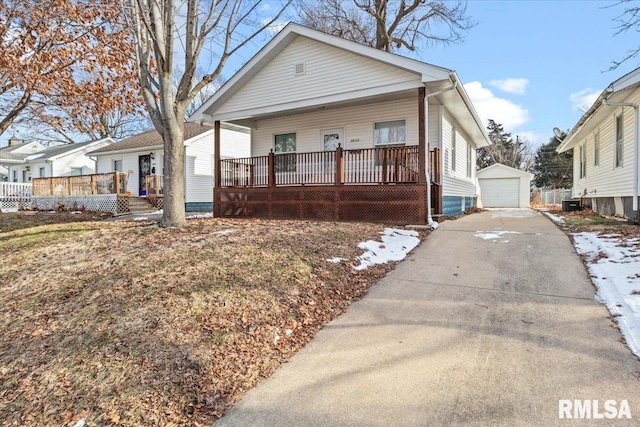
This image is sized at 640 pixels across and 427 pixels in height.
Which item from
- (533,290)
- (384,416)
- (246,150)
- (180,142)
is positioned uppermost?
(246,150)

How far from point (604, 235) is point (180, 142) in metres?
8.67

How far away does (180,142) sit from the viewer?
313 inches

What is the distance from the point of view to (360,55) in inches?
386

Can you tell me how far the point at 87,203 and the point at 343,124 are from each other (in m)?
13.6

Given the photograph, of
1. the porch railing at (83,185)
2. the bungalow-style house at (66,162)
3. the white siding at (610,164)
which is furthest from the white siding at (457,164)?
the bungalow-style house at (66,162)

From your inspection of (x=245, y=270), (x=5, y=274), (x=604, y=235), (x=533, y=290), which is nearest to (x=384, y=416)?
(x=245, y=270)

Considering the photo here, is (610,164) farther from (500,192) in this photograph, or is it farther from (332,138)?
(500,192)

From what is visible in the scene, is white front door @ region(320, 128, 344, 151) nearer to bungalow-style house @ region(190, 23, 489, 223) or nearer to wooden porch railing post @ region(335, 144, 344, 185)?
bungalow-style house @ region(190, 23, 489, 223)

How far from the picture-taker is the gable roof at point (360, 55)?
8.68 meters

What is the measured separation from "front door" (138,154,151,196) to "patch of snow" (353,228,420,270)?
1629 centimetres

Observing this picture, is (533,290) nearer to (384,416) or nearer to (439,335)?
(439,335)

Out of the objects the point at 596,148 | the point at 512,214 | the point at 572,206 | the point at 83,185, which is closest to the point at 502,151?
the point at 572,206

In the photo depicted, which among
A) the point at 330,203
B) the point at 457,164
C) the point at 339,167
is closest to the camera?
the point at 339,167

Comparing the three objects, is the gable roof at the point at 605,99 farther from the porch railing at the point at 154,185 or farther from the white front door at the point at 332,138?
the porch railing at the point at 154,185
